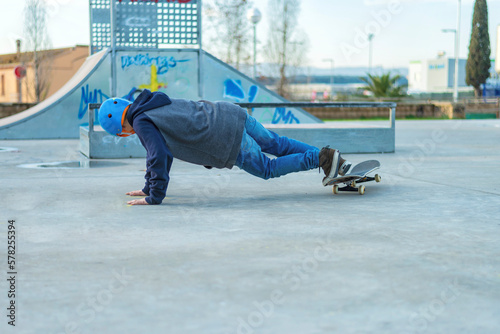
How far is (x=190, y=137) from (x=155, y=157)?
38 cm

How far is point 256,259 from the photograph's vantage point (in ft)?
10.1

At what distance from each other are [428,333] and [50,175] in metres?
5.55

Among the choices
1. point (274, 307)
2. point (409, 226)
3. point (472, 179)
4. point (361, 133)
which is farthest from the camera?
point (361, 133)

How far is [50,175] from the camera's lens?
679cm

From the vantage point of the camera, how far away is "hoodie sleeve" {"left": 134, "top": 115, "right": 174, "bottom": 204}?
455 centimetres

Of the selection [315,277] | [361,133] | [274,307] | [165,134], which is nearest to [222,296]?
[274,307]

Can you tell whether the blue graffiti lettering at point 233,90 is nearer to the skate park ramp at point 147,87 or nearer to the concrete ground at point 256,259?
the skate park ramp at point 147,87

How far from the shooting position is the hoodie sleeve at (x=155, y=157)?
455 centimetres

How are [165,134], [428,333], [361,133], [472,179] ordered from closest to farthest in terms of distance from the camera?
[428,333]
[165,134]
[472,179]
[361,133]

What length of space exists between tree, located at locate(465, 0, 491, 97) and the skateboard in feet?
128

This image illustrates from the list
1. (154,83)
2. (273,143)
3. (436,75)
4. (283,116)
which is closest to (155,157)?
(273,143)

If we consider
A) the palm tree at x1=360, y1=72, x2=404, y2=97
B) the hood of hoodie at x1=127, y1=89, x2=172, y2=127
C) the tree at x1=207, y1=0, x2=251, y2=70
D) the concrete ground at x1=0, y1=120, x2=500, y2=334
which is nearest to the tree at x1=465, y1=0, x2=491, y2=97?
the palm tree at x1=360, y1=72, x2=404, y2=97

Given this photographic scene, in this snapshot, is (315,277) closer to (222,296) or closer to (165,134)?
(222,296)

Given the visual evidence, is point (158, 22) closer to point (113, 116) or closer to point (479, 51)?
point (113, 116)
